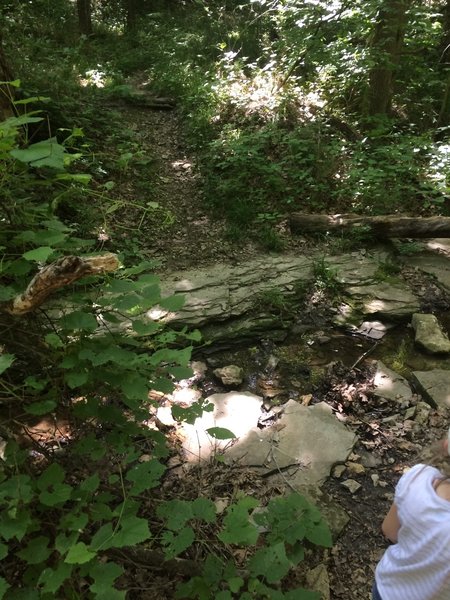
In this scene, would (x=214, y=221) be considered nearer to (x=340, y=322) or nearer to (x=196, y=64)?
(x=340, y=322)

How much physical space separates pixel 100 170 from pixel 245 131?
274 cm

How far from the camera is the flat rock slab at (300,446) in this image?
2.98 m

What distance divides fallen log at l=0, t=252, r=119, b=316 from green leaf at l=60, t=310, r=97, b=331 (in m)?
0.13

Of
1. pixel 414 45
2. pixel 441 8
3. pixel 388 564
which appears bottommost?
pixel 388 564

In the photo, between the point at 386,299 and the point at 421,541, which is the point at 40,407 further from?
the point at 386,299

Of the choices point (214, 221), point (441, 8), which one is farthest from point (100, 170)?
point (441, 8)

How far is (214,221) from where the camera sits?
6129 mm

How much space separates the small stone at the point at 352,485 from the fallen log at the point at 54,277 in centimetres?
220

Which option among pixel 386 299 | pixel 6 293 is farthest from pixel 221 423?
pixel 386 299

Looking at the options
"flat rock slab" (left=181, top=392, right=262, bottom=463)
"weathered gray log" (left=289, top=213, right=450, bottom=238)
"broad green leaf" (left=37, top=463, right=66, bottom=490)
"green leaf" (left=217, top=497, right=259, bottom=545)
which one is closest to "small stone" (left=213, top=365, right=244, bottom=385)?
"flat rock slab" (left=181, top=392, right=262, bottom=463)

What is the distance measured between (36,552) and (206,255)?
13.9ft

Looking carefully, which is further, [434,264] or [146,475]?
[434,264]

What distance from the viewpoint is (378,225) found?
5641 millimetres

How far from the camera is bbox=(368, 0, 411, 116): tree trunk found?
656 centimetres
